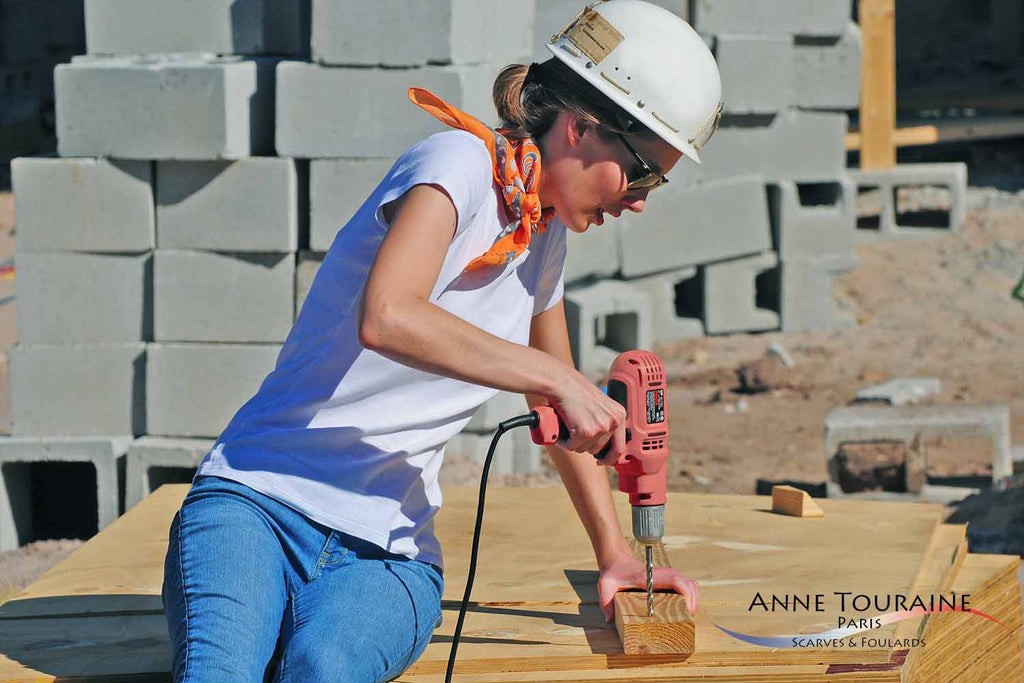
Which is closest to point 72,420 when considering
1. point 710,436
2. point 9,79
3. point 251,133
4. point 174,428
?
point 174,428

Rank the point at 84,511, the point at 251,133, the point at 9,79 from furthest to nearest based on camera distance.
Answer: the point at 9,79, the point at 84,511, the point at 251,133

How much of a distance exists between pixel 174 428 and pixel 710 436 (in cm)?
286

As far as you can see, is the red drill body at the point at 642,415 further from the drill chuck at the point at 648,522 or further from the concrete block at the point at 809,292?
the concrete block at the point at 809,292

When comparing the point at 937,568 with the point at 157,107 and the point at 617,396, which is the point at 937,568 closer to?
the point at 617,396

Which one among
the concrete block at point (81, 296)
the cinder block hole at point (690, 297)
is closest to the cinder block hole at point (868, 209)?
the cinder block hole at point (690, 297)

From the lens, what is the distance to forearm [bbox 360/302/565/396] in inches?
84.5

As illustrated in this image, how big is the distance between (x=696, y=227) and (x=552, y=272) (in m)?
5.60

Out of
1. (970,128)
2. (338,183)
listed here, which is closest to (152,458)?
(338,183)

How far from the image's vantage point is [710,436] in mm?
6969

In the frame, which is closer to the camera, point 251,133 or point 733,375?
point 251,133

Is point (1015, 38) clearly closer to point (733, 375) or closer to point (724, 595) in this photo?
point (733, 375)

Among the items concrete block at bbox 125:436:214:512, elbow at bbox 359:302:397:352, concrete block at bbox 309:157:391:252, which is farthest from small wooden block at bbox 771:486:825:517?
concrete block at bbox 125:436:214:512

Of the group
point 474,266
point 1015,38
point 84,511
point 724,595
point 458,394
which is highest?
point 1015,38

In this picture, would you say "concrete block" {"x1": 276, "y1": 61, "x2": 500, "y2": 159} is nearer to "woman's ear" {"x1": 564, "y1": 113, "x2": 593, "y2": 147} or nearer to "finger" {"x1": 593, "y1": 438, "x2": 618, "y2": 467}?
"woman's ear" {"x1": 564, "y1": 113, "x2": 593, "y2": 147}
